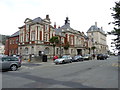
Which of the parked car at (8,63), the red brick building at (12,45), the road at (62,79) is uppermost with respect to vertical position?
the red brick building at (12,45)

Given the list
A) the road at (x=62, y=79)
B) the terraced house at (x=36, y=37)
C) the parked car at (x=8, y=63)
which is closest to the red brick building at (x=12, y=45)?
the terraced house at (x=36, y=37)

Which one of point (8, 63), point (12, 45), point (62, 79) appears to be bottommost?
point (62, 79)

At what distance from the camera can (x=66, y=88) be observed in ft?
22.1

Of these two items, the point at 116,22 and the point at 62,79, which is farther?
the point at 116,22

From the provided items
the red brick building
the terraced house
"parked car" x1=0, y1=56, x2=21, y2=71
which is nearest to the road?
"parked car" x1=0, y1=56, x2=21, y2=71

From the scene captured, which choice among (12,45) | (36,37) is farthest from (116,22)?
(12,45)

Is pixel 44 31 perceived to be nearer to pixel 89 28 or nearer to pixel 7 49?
pixel 7 49

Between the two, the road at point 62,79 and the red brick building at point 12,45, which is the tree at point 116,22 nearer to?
the road at point 62,79

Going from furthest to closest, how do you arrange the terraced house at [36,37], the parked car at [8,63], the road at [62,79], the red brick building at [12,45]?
the red brick building at [12,45] → the terraced house at [36,37] → the parked car at [8,63] → the road at [62,79]

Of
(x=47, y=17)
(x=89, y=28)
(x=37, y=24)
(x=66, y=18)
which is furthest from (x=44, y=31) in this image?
(x=89, y=28)

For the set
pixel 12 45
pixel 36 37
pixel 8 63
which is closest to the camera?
pixel 8 63

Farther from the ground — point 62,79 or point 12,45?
point 12,45

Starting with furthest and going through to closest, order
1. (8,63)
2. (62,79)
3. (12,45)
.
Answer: (12,45), (8,63), (62,79)

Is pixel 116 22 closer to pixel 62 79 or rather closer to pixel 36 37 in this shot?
pixel 62 79
